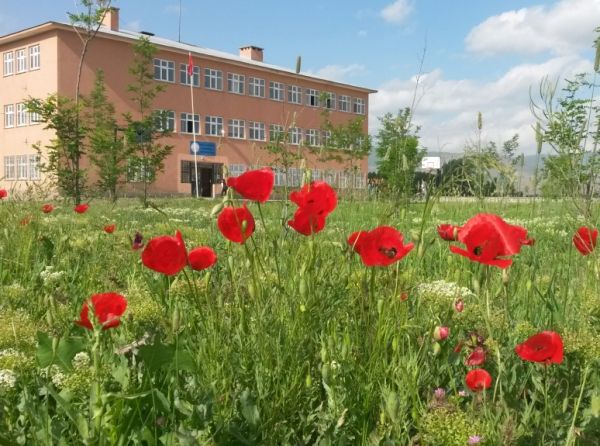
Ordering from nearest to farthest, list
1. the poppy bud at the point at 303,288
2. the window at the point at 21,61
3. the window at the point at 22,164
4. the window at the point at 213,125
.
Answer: the poppy bud at the point at 303,288
the window at the point at 22,164
the window at the point at 21,61
the window at the point at 213,125

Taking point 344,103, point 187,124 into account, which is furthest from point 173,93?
point 344,103

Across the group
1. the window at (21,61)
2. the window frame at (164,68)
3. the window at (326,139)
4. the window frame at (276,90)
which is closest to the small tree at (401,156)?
the window at (326,139)

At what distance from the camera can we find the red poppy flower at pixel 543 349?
4.50 ft

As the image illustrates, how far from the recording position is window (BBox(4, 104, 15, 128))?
35369mm

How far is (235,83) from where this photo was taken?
42.6 metres

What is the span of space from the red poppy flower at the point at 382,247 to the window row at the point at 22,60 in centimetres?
3565

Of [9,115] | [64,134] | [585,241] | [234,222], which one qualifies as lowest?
[585,241]

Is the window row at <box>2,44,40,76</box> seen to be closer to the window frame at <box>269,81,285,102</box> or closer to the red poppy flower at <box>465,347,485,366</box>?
the window frame at <box>269,81,285,102</box>

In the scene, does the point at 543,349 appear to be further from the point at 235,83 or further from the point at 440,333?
the point at 235,83

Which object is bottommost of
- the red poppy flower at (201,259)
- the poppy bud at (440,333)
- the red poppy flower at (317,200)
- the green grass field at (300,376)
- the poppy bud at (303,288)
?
the green grass field at (300,376)

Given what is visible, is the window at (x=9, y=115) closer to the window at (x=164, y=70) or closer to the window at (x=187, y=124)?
the window at (x=164, y=70)

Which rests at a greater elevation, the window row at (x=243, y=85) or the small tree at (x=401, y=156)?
the window row at (x=243, y=85)

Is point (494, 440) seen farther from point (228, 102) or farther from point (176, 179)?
point (228, 102)

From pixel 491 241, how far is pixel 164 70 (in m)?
39.1
